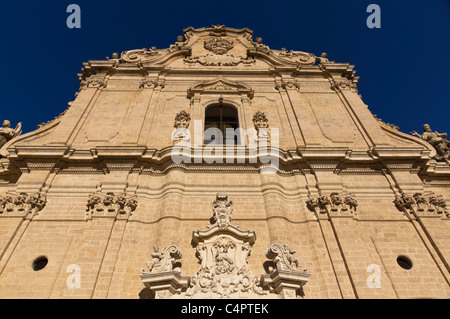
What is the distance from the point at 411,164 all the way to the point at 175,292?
7750 millimetres

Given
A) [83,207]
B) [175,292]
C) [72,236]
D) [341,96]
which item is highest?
[341,96]

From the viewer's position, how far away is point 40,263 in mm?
7621

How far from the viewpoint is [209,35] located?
1711cm

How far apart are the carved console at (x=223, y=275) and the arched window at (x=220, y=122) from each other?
15.6 ft

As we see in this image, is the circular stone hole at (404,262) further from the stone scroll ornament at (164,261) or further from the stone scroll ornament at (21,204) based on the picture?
the stone scroll ornament at (21,204)

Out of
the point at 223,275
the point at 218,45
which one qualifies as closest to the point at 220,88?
the point at 218,45

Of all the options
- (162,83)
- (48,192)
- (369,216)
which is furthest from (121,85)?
(369,216)

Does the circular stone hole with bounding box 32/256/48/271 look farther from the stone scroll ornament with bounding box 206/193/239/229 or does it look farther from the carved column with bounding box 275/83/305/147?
the carved column with bounding box 275/83/305/147

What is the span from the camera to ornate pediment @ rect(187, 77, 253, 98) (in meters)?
12.9

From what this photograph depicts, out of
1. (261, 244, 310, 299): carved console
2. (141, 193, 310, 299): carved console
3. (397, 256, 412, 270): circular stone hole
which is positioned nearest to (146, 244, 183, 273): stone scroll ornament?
(141, 193, 310, 299): carved console

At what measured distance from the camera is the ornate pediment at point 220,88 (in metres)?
12.9

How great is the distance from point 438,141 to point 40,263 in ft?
41.5

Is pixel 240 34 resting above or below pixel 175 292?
above

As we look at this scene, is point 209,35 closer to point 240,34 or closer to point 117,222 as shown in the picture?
point 240,34
